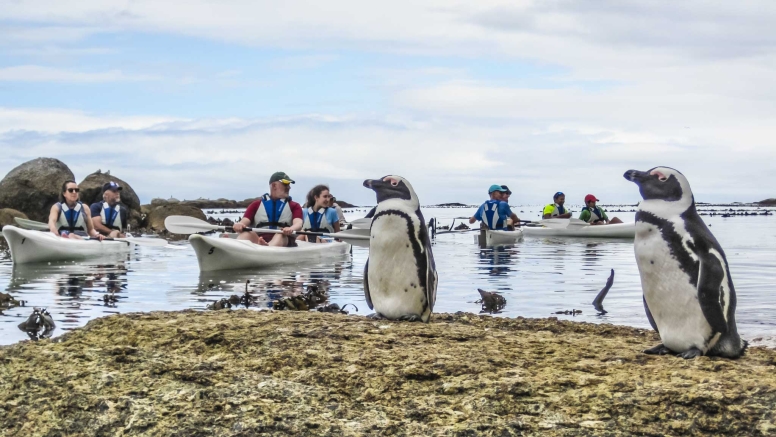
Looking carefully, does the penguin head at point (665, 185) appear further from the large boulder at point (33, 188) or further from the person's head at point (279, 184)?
the large boulder at point (33, 188)

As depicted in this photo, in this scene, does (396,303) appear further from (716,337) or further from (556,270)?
(556,270)

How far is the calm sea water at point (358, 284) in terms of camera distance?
10.2 metres

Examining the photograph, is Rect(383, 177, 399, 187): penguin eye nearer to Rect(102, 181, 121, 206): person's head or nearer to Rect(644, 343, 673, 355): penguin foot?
Rect(644, 343, 673, 355): penguin foot

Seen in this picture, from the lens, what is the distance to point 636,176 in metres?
4.99

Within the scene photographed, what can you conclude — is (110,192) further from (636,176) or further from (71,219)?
(636,176)

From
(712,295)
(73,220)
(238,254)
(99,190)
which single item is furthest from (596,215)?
(712,295)

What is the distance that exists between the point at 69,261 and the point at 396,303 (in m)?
→ 14.0

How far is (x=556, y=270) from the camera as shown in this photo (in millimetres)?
17141

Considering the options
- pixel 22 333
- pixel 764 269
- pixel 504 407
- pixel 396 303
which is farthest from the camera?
pixel 764 269

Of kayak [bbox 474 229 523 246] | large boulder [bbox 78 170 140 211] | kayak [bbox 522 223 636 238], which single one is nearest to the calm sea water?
kayak [bbox 474 229 523 246]

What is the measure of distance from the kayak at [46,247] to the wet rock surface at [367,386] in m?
13.5

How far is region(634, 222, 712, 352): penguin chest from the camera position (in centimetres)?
468

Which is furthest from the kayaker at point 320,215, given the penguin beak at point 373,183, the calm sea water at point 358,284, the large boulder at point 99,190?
the large boulder at point 99,190

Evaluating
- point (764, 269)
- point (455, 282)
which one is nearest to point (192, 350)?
point (455, 282)
